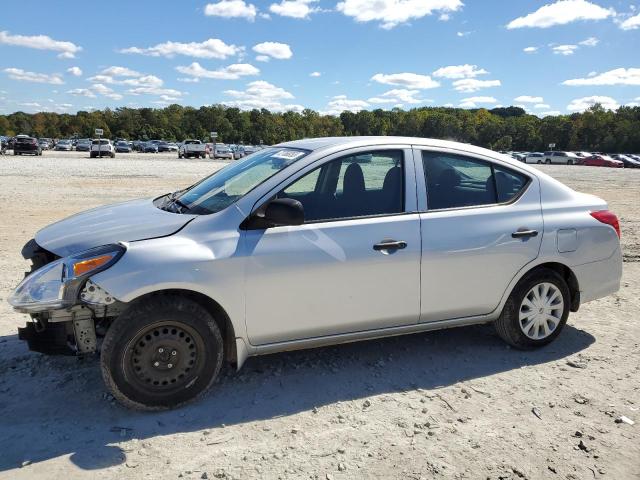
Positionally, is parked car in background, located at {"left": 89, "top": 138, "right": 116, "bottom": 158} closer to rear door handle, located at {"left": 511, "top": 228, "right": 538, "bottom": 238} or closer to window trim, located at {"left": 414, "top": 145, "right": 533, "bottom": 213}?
window trim, located at {"left": 414, "top": 145, "right": 533, "bottom": 213}

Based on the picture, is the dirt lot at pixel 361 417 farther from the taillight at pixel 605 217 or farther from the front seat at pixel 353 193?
the front seat at pixel 353 193

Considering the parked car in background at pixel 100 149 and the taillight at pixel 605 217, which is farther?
the parked car in background at pixel 100 149

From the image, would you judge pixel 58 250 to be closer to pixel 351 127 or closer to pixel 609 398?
pixel 609 398

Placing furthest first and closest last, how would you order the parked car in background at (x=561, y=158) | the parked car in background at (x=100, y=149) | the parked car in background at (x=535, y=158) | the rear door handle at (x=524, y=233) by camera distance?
the parked car in background at (x=535, y=158) → the parked car in background at (x=561, y=158) → the parked car in background at (x=100, y=149) → the rear door handle at (x=524, y=233)

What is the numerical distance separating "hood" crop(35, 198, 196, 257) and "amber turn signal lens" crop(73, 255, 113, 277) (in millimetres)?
183

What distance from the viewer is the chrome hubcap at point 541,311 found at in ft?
15.4

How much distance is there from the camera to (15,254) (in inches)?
307

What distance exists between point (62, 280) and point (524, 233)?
3454mm

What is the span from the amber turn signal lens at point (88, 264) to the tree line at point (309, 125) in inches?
4503

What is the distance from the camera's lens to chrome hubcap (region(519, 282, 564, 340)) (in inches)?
184

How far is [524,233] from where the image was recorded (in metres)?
4.49

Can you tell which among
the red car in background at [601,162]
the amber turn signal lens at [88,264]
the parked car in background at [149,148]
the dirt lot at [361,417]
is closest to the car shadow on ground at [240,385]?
the dirt lot at [361,417]

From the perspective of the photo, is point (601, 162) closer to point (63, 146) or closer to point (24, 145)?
point (24, 145)

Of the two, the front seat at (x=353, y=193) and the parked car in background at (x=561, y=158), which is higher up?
the front seat at (x=353, y=193)
